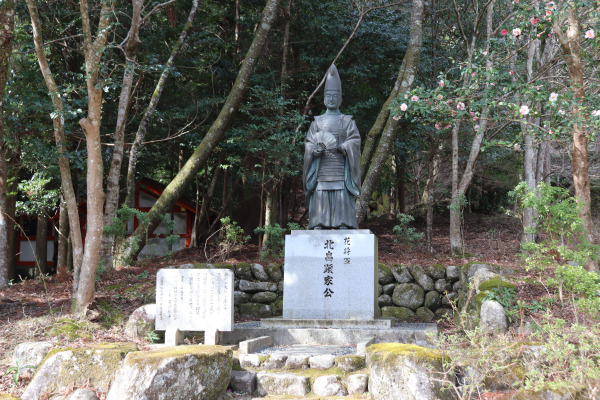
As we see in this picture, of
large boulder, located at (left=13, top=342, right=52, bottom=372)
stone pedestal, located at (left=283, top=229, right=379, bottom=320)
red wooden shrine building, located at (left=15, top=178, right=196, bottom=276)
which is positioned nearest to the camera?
large boulder, located at (left=13, top=342, right=52, bottom=372)

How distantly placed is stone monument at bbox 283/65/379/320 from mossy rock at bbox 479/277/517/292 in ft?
4.89

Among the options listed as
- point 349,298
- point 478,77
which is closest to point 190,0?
point 478,77

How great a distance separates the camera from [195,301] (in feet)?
21.4

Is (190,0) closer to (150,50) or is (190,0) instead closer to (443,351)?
(150,50)

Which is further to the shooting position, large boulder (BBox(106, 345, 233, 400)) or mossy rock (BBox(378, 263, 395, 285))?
mossy rock (BBox(378, 263, 395, 285))

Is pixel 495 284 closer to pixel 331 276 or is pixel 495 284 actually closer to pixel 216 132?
pixel 331 276

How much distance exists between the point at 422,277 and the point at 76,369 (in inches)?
248

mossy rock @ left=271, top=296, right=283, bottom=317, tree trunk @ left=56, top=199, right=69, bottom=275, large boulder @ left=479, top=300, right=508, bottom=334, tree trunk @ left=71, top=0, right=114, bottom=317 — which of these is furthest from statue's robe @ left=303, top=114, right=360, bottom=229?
tree trunk @ left=56, top=199, right=69, bottom=275

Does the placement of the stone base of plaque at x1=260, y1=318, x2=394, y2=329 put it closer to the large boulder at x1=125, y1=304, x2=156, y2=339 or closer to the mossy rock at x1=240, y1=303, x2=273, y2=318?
the large boulder at x1=125, y1=304, x2=156, y2=339

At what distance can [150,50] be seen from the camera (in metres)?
13.6

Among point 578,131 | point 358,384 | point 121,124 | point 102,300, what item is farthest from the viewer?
point 121,124

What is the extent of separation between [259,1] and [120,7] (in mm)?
4095

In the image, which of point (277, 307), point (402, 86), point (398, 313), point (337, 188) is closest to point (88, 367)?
point (337, 188)

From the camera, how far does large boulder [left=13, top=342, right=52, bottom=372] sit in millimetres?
5805
